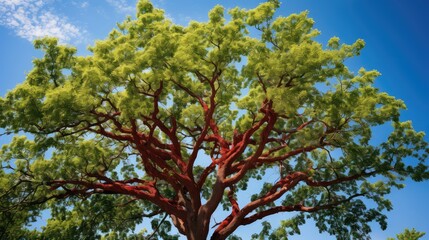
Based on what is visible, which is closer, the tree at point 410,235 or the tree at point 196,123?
the tree at point 196,123

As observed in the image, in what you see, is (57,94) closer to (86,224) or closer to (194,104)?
(194,104)

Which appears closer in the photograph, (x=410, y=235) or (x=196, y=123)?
(x=196, y=123)

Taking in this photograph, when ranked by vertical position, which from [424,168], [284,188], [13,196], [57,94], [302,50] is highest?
[13,196]

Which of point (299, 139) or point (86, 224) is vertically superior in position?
point (86, 224)

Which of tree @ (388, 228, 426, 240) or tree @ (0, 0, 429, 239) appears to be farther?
tree @ (388, 228, 426, 240)

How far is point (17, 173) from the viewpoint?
11.4m


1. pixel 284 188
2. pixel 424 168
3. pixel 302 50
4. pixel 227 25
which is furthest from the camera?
pixel 284 188

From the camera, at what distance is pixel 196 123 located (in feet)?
39.7

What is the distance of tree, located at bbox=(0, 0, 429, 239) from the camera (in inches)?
339

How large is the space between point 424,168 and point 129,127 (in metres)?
9.41

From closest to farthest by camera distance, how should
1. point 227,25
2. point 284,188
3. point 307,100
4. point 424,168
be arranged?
1. point 227,25
2. point 307,100
3. point 424,168
4. point 284,188

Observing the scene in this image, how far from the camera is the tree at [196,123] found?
28.3 feet

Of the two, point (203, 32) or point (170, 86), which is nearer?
point (203, 32)

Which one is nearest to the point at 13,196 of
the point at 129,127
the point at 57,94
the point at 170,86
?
the point at 129,127
